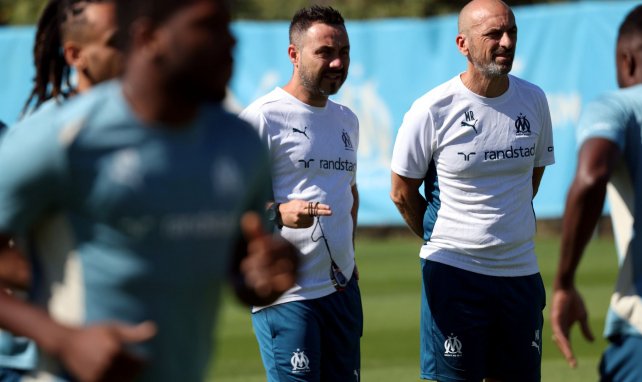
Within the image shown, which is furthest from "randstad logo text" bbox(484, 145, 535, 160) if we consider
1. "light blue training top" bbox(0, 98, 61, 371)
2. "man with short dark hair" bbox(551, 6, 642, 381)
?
"light blue training top" bbox(0, 98, 61, 371)

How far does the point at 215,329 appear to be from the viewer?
3.86 metres

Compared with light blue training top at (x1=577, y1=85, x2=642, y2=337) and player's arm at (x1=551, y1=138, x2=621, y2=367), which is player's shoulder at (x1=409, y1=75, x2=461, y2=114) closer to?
light blue training top at (x1=577, y1=85, x2=642, y2=337)

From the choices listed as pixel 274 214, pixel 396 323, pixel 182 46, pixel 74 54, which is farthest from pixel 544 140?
pixel 396 323

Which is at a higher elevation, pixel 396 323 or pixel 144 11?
pixel 144 11

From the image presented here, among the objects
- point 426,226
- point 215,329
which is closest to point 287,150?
point 426,226

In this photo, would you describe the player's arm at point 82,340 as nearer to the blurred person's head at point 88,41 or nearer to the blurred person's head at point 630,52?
A: the blurred person's head at point 88,41

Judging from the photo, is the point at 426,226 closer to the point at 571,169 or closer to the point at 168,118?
the point at 168,118

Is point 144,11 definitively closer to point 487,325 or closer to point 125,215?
point 125,215

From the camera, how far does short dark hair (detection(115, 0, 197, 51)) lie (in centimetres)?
353

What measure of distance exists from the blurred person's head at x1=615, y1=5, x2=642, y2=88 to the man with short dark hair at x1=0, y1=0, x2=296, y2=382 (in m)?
1.75

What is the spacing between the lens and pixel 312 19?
748cm

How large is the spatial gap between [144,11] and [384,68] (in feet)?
60.0

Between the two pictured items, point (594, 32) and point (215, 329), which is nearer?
point (215, 329)

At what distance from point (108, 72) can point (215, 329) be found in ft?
4.00
